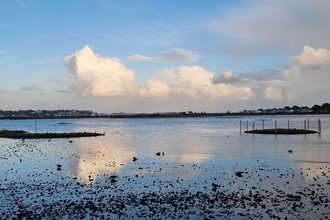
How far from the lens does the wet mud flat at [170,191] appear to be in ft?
55.9

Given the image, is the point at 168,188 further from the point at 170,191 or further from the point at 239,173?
the point at 239,173

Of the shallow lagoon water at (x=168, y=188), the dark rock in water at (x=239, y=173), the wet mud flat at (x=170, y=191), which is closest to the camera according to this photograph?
the wet mud flat at (x=170, y=191)

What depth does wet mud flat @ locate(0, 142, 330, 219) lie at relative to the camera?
671 inches

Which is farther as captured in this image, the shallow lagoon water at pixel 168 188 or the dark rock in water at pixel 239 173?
the dark rock in water at pixel 239 173

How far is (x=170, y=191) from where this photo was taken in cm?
2186

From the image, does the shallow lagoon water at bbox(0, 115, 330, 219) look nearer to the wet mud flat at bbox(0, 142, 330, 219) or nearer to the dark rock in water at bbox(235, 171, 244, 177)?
the wet mud flat at bbox(0, 142, 330, 219)

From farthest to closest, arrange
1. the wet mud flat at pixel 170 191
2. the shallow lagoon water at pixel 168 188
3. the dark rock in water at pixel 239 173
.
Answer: the dark rock in water at pixel 239 173
the shallow lagoon water at pixel 168 188
the wet mud flat at pixel 170 191

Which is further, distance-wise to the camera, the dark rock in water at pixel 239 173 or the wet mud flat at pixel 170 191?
the dark rock in water at pixel 239 173

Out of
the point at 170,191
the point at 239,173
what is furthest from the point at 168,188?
the point at 239,173

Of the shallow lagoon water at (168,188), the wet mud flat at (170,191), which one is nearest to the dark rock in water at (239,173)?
the wet mud flat at (170,191)

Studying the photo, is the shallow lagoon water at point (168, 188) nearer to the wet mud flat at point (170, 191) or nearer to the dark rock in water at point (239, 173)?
the wet mud flat at point (170, 191)

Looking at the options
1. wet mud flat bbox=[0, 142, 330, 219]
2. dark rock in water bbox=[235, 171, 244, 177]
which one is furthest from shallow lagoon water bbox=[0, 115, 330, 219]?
dark rock in water bbox=[235, 171, 244, 177]

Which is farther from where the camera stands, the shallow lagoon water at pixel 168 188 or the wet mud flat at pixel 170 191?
the shallow lagoon water at pixel 168 188

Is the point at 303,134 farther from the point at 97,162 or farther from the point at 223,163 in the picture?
the point at 97,162
